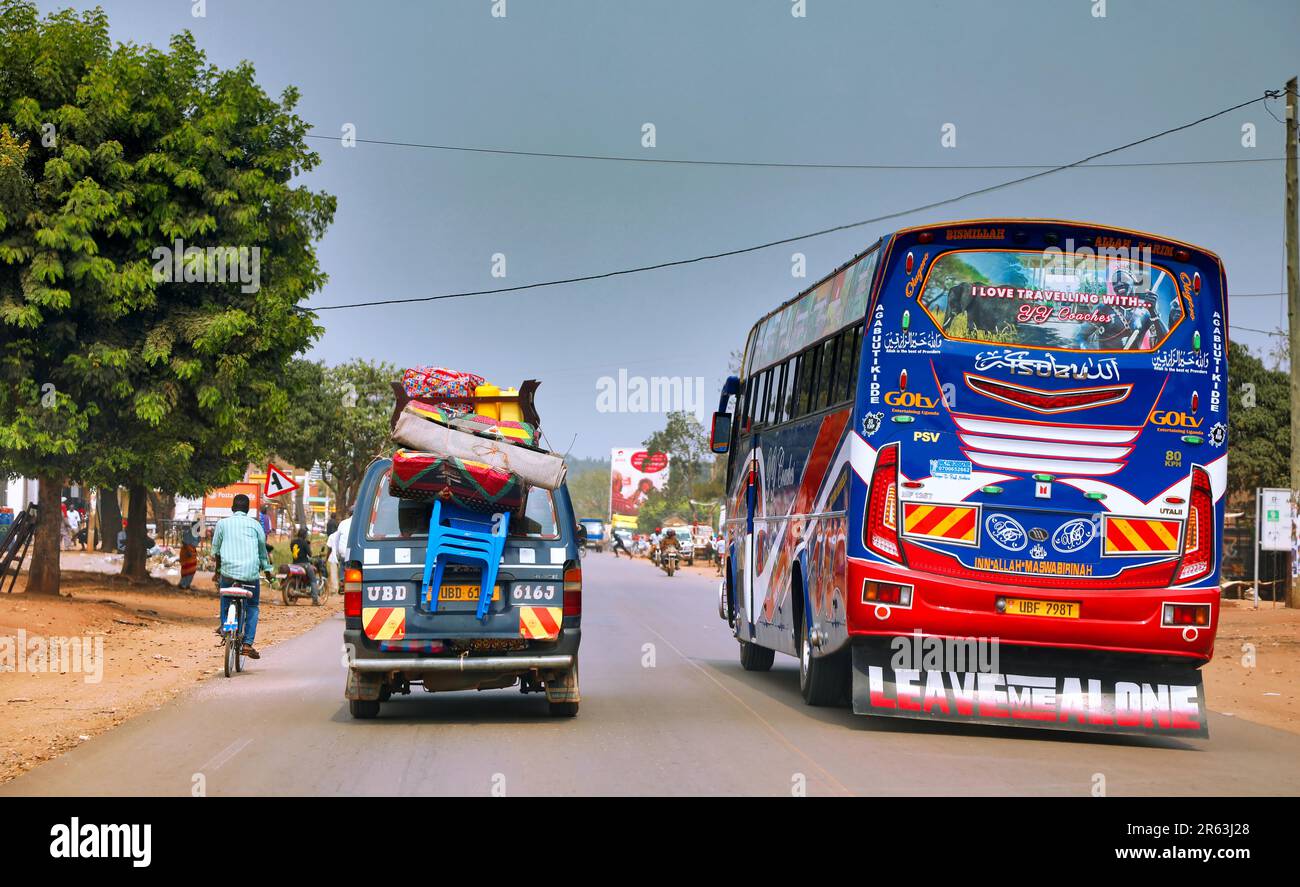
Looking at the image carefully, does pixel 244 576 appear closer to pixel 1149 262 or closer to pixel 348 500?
pixel 1149 262

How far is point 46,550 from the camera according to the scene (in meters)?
25.8

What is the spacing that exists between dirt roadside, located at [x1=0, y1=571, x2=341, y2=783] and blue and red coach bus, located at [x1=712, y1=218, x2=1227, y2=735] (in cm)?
671

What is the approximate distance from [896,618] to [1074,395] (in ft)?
7.48

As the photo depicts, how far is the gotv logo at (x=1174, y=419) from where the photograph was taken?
12.0 m

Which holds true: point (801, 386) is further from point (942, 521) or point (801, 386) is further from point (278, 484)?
point (278, 484)

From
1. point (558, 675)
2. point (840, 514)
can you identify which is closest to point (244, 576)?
point (558, 675)

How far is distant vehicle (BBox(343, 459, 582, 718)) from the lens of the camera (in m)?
12.0

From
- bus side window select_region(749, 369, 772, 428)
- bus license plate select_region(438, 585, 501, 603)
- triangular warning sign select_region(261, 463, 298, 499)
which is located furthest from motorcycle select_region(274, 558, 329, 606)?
bus license plate select_region(438, 585, 501, 603)

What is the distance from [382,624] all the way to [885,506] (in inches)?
163

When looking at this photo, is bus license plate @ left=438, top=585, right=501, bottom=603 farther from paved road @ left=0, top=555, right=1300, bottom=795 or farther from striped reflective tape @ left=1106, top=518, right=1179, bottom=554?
striped reflective tape @ left=1106, top=518, right=1179, bottom=554

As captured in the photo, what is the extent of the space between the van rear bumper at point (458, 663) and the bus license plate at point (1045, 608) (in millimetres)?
3757

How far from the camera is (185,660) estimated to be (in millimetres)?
19594

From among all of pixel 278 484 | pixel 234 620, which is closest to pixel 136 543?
pixel 278 484

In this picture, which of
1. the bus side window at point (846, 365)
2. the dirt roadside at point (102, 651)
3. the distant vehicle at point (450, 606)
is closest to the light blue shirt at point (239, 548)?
the dirt roadside at point (102, 651)
